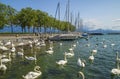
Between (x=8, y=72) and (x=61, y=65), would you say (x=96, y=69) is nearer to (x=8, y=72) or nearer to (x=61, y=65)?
(x=61, y=65)

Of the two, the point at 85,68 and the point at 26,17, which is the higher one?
the point at 26,17

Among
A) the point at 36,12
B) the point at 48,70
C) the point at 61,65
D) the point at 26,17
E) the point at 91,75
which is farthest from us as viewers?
the point at 36,12

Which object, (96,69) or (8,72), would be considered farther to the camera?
(96,69)

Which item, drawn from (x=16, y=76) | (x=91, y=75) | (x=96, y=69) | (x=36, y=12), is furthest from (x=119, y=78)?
(x=36, y=12)

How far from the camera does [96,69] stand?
31219 mm

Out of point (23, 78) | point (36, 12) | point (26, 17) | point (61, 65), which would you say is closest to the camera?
point (23, 78)

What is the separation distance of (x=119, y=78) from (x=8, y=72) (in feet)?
38.1

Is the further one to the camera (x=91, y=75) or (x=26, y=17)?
(x=26, y=17)

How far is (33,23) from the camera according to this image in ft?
329

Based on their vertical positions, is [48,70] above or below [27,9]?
below

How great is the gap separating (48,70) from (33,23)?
234 ft

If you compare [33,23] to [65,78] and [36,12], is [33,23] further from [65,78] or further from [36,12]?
[65,78]

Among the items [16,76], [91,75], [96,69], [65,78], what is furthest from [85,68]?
[16,76]

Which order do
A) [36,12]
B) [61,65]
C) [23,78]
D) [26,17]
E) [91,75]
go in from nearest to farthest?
[23,78]
[91,75]
[61,65]
[26,17]
[36,12]
